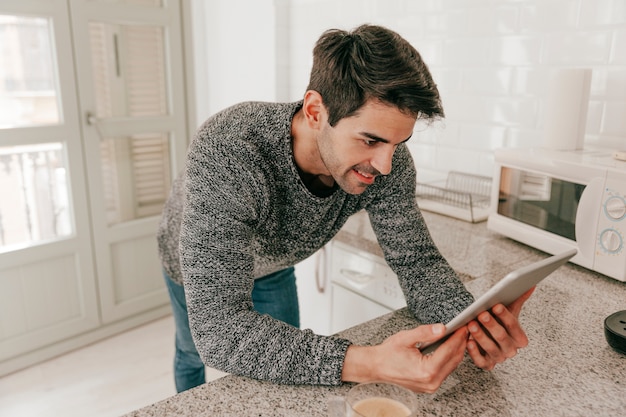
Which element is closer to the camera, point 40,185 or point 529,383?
point 529,383

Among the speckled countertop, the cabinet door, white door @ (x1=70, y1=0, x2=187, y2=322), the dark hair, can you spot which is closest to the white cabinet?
the cabinet door

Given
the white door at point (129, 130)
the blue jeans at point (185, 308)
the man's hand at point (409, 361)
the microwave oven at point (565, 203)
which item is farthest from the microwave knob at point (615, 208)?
the white door at point (129, 130)

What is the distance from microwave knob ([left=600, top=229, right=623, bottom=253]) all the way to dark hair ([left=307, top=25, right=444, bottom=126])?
0.61 m

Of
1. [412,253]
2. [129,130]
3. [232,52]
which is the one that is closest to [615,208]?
[412,253]

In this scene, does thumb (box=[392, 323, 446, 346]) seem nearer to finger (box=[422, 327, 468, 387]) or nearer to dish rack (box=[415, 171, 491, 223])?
finger (box=[422, 327, 468, 387])

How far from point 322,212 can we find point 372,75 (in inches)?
14.3

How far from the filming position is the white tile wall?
1.57m

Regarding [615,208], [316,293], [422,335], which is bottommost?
[316,293]

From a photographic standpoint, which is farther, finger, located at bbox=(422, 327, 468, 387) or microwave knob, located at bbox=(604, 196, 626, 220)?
microwave knob, located at bbox=(604, 196, 626, 220)

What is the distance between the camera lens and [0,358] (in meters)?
2.47

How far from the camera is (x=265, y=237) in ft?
3.84

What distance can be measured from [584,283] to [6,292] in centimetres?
239

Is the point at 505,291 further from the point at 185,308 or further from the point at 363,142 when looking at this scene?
the point at 185,308

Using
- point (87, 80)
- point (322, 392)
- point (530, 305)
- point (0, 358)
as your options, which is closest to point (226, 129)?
point (322, 392)
